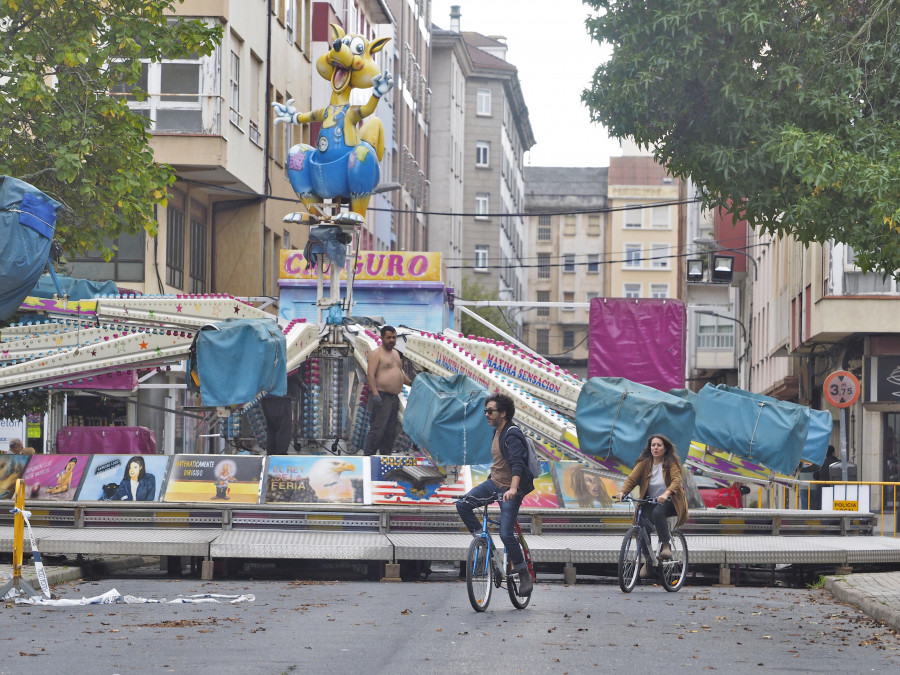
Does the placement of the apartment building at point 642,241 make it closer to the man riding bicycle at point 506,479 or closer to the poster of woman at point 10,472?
the poster of woman at point 10,472

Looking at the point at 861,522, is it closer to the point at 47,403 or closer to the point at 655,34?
the point at 655,34

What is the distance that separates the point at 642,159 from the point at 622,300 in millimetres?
94597

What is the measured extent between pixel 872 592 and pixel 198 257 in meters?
25.0

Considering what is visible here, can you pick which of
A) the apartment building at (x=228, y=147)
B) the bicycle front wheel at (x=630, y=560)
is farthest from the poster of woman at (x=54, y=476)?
the apartment building at (x=228, y=147)

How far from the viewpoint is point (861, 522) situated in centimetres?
1997

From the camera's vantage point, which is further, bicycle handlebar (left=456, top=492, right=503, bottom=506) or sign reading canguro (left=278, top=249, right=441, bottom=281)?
sign reading canguro (left=278, top=249, right=441, bottom=281)

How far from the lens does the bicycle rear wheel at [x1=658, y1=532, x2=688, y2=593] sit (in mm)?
15922

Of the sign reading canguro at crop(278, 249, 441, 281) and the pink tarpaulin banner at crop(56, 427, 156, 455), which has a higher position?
the sign reading canguro at crop(278, 249, 441, 281)

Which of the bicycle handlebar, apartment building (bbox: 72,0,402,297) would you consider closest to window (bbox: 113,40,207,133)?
apartment building (bbox: 72,0,402,297)

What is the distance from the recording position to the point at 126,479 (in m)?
19.0

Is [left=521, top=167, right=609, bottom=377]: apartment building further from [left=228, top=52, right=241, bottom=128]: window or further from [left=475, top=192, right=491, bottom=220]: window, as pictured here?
[left=228, top=52, right=241, bottom=128]: window

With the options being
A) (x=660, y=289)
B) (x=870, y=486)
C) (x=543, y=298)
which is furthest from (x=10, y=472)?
(x=543, y=298)

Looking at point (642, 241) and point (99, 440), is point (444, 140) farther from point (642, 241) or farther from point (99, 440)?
point (99, 440)

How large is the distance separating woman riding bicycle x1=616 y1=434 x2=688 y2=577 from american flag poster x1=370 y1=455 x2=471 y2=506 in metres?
3.31
